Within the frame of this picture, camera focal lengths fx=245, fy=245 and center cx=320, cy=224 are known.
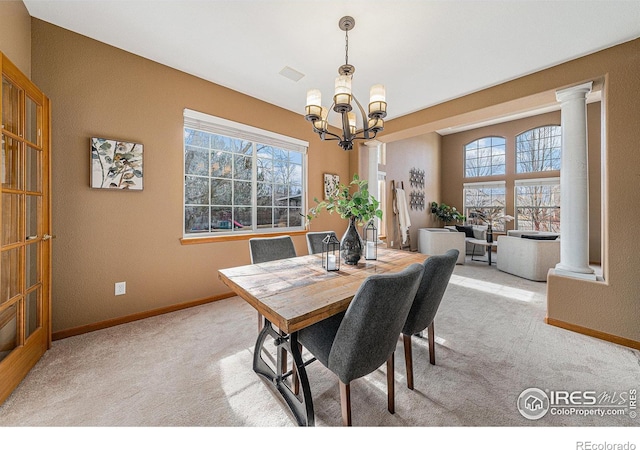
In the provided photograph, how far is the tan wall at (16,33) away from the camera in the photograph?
162 cm

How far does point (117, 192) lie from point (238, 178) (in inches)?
51.2

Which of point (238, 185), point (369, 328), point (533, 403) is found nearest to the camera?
point (369, 328)

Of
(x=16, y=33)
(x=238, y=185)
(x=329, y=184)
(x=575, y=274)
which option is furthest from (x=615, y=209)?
(x=16, y=33)

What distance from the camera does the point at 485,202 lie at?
6.85 metres

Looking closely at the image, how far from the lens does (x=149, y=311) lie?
2.55m

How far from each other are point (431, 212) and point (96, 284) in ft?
23.9

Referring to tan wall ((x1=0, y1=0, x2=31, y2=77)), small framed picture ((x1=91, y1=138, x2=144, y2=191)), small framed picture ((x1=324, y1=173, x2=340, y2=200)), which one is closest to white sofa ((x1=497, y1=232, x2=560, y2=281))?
small framed picture ((x1=324, y1=173, x2=340, y2=200))

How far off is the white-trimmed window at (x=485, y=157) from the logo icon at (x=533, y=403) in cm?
658

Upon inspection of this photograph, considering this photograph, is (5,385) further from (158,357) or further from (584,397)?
(584,397)

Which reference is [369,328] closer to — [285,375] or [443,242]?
[285,375]

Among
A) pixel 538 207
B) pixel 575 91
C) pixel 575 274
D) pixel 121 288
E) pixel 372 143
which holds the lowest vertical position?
pixel 121 288

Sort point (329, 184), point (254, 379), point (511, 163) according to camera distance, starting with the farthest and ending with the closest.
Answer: point (511, 163) → point (329, 184) → point (254, 379)

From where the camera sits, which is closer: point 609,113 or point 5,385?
point 5,385

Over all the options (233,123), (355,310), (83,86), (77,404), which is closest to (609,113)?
(355,310)
